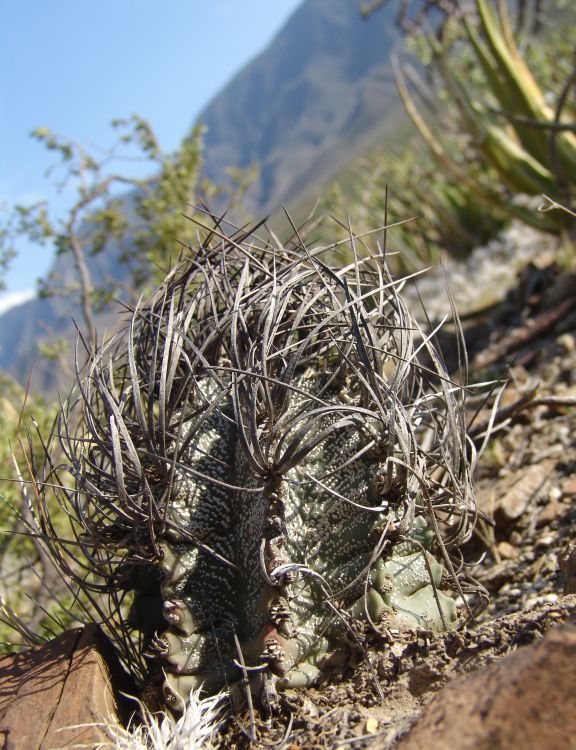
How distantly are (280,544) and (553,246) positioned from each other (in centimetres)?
543

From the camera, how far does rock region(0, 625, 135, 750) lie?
1.55m

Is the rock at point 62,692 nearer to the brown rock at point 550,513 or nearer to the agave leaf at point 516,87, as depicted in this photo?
the brown rock at point 550,513

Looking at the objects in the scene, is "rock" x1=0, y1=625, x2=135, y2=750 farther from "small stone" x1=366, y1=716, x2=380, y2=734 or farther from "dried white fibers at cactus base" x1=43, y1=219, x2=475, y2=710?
"small stone" x1=366, y1=716, x2=380, y2=734

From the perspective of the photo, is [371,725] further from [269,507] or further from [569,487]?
[569,487]

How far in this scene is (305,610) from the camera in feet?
5.45

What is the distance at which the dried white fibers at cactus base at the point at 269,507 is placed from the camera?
5.26ft

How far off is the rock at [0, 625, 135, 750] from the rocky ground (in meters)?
0.29

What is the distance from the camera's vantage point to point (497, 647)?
1555 mm

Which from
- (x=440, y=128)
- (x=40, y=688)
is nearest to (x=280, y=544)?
(x=40, y=688)

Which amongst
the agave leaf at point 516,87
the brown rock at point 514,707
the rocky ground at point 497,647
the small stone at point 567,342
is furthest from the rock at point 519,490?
the agave leaf at point 516,87

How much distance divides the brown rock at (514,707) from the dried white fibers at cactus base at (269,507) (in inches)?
15.5

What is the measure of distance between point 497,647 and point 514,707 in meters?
0.47

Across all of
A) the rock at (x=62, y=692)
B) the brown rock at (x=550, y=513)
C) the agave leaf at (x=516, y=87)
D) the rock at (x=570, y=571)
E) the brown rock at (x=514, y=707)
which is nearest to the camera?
the brown rock at (x=514, y=707)

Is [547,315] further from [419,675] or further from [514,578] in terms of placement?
[419,675]
